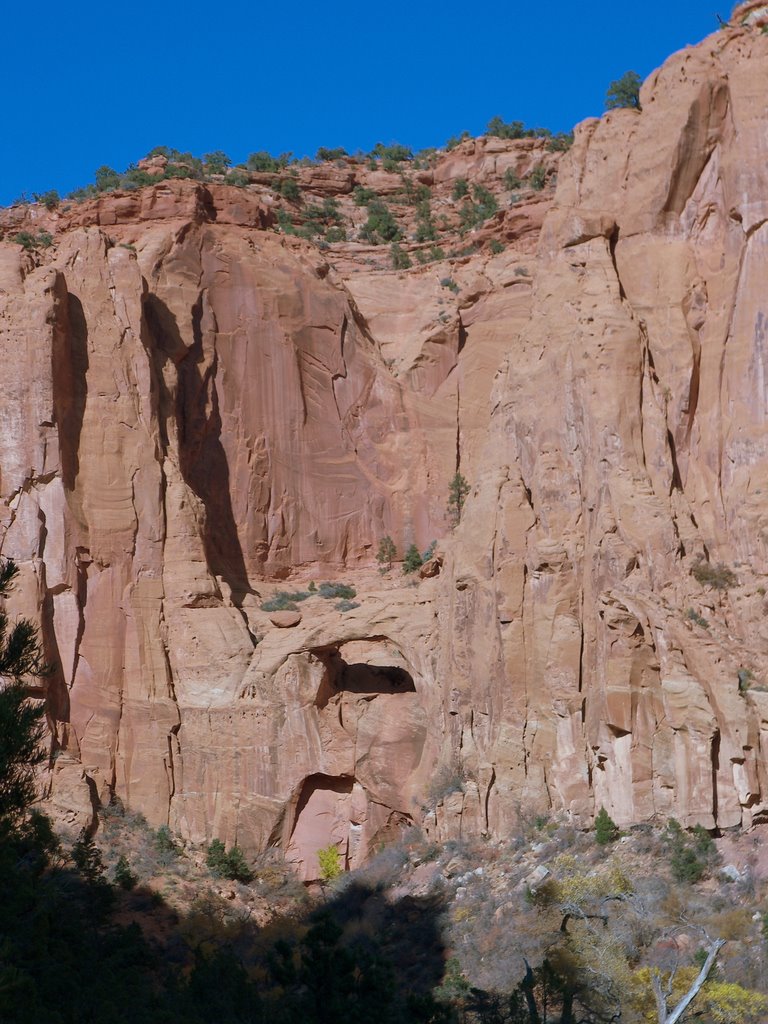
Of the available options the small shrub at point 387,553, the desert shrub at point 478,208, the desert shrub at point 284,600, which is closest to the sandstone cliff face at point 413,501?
the desert shrub at point 284,600

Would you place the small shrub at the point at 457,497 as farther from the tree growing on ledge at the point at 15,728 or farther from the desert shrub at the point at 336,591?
the tree growing on ledge at the point at 15,728

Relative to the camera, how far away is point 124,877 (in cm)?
3500

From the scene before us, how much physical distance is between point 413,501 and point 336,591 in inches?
155

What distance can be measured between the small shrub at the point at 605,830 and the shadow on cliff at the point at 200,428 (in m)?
14.3

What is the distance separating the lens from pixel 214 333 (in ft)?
148

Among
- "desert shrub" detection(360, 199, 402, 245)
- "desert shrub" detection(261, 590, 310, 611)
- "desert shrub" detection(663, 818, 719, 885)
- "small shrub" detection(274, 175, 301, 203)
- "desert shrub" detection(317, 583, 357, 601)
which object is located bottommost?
"desert shrub" detection(663, 818, 719, 885)

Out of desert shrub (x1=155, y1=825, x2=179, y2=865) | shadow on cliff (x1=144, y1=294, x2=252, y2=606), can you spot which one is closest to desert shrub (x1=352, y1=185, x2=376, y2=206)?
shadow on cliff (x1=144, y1=294, x2=252, y2=606)

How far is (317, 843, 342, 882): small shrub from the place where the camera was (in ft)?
126

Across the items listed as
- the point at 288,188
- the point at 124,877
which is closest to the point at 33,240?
the point at 288,188

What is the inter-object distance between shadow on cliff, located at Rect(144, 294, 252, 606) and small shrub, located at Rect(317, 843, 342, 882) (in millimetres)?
7947

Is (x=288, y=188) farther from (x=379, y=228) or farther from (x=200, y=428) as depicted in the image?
(x=200, y=428)

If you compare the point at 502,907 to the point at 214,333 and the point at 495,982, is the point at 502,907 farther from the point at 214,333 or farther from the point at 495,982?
the point at 214,333

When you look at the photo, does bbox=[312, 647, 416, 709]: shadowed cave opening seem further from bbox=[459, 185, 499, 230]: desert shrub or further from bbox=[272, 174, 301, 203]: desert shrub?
bbox=[272, 174, 301, 203]: desert shrub

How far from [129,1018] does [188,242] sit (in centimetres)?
2618
